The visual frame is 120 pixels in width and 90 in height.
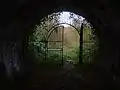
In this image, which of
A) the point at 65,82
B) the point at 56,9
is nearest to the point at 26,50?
the point at 65,82


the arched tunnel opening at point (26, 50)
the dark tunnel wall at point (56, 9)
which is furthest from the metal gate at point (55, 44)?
the dark tunnel wall at point (56, 9)

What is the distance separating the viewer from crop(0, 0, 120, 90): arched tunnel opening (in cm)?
591

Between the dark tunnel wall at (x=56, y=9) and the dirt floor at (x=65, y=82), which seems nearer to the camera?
the dark tunnel wall at (x=56, y=9)

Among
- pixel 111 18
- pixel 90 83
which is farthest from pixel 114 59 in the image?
pixel 90 83

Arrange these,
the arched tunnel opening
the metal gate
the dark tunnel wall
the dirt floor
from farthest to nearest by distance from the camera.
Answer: the metal gate
the dirt floor
the arched tunnel opening
the dark tunnel wall

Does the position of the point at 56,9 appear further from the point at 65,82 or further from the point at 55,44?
the point at 55,44

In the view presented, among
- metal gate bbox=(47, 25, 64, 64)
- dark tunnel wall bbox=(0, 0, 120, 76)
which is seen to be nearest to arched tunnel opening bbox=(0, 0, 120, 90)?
dark tunnel wall bbox=(0, 0, 120, 76)

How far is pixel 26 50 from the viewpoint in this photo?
8570 mm

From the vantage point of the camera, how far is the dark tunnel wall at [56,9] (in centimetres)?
562

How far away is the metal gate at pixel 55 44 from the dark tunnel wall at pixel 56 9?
5321 millimetres

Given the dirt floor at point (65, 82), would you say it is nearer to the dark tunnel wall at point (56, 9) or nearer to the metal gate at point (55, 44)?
the dark tunnel wall at point (56, 9)

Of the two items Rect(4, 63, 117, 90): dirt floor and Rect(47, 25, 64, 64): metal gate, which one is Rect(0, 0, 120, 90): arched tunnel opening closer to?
Rect(4, 63, 117, 90): dirt floor

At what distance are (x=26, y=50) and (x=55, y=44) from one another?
4860mm

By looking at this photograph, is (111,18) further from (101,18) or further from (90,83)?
(90,83)
